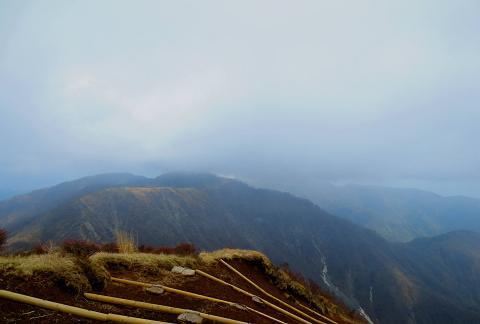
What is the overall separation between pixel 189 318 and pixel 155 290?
2.01m

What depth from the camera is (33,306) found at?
653cm

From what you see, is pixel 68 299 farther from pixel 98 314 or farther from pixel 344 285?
pixel 344 285

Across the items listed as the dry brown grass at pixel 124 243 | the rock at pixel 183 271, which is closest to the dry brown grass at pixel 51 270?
the rock at pixel 183 271

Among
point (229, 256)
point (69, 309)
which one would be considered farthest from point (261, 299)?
point (69, 309)

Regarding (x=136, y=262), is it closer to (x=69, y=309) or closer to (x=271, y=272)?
(x=69, y=309)

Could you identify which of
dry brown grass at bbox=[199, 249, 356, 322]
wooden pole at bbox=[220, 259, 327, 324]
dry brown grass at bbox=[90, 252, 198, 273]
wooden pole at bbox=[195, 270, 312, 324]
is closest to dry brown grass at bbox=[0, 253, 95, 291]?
dry brown grass at bbox=[90, 252, 198, 273]

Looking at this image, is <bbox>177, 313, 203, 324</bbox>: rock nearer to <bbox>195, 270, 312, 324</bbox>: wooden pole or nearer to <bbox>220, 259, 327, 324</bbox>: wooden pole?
<bbox>195, 270, 312, 324</bbox>: wooden pole

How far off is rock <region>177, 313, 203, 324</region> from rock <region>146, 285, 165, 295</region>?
5.84ft

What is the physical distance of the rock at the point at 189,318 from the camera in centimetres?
785

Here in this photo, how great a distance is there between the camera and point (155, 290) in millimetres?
9539

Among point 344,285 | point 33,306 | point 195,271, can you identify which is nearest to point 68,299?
point 33,306

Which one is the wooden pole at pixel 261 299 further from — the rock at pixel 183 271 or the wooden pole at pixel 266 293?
the wooden pole at pixel 266 293

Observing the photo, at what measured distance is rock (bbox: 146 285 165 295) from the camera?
9.46 m

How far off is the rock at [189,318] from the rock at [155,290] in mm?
1781
